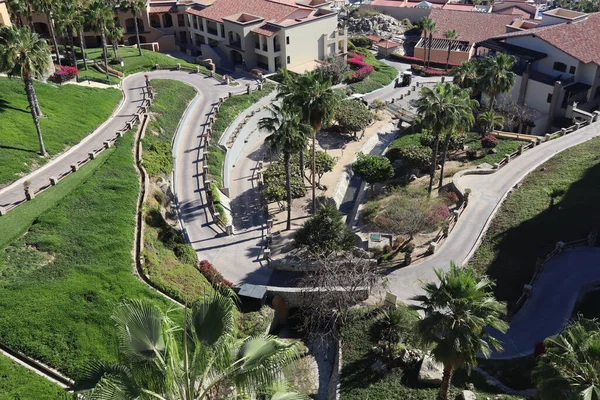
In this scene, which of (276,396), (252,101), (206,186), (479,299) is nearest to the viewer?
(276,396)

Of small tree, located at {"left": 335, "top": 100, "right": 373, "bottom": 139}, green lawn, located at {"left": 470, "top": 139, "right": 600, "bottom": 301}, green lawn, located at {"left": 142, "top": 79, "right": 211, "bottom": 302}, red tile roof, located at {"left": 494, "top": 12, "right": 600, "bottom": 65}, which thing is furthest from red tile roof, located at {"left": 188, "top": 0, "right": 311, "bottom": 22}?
green lawn, located at {"left": 470, "top": 139, "right": 600, "bottom": 301}

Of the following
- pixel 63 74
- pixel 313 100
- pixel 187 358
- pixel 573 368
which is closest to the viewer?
pixel 187 358

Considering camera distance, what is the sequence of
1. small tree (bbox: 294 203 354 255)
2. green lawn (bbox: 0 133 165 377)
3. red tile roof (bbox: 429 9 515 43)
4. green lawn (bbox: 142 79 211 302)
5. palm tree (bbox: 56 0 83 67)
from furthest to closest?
red tile roof (bbox: 429 9 515 43) < palm tree (bbox: 56 0 83 67) < small tree (bbox: 294 203 354 255) < green lawn (bbox: 142 79 211 302) < green lawn (bbox: 0 133 165 377)

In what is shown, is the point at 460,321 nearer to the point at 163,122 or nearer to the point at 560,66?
the point at 163,122

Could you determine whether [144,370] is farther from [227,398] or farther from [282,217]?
[282,217]

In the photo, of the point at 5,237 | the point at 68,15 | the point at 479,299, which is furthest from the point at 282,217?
the point at 68,15

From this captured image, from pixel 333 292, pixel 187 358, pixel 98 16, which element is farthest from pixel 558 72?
pixel 187 358

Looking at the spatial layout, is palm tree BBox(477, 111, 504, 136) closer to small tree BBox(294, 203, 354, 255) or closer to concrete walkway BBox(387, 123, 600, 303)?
concrete walkway BBox(387, 123, 600, 303)
